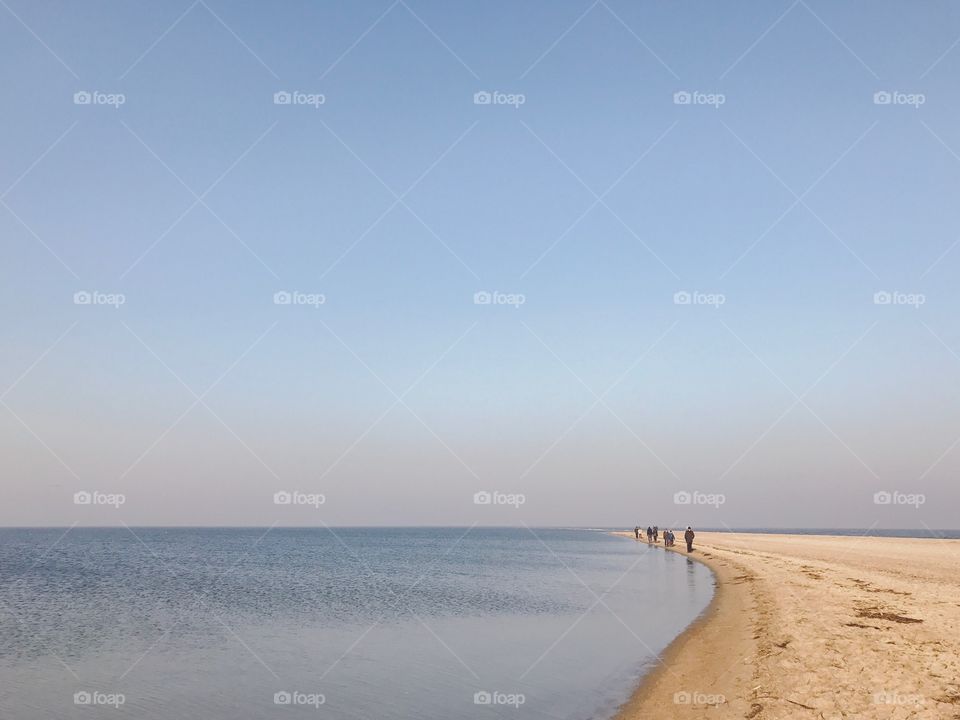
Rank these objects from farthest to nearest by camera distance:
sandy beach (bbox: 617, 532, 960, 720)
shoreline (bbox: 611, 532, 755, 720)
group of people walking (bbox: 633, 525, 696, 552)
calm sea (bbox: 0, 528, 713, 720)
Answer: group of people walking (bbox: 633, 525, 696, 552), calm sea (bbox: 0, 528, 713, 720), shoreline (bbox: 611, 532, 755, 720), sandy beach (bbox: 617, 532, 960, 720)

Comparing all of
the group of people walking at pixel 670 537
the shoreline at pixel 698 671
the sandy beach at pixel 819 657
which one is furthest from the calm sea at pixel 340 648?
the group of people walking at pixel 670 537

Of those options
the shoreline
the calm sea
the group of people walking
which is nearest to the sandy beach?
the shoreline

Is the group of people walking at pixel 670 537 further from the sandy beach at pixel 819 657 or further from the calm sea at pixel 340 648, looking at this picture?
the sandy beach at pixel 819 657

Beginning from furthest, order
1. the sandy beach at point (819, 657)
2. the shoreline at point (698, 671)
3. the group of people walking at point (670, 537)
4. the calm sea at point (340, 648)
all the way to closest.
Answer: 1. the group of people walking at point (670, 537)
2. the calm sea at point (340, 648)
3. the shoreline at point (698, 671)
4. the sandy beach at point (819, 657)

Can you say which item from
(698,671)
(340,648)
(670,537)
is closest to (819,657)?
(698,671)

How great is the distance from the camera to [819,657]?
15.2 m

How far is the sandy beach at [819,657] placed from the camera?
1225cm

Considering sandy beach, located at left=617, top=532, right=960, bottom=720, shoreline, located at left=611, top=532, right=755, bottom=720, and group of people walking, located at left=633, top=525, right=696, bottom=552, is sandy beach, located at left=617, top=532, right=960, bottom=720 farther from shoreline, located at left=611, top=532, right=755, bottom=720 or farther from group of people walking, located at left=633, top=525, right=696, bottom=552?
group of people walking, located at left=633, top=525, right=696, bottom=552

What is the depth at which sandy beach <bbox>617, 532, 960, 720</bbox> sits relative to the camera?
40.2 feet

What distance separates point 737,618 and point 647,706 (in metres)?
10.5

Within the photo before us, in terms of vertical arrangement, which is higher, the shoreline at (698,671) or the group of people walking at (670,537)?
the group of people walking at (670,537)

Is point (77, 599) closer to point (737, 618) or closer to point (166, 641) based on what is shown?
point (166, 641)

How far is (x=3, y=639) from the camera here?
976 inches

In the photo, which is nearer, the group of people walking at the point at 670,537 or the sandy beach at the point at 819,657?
the sandy beach at the point at 819,657
